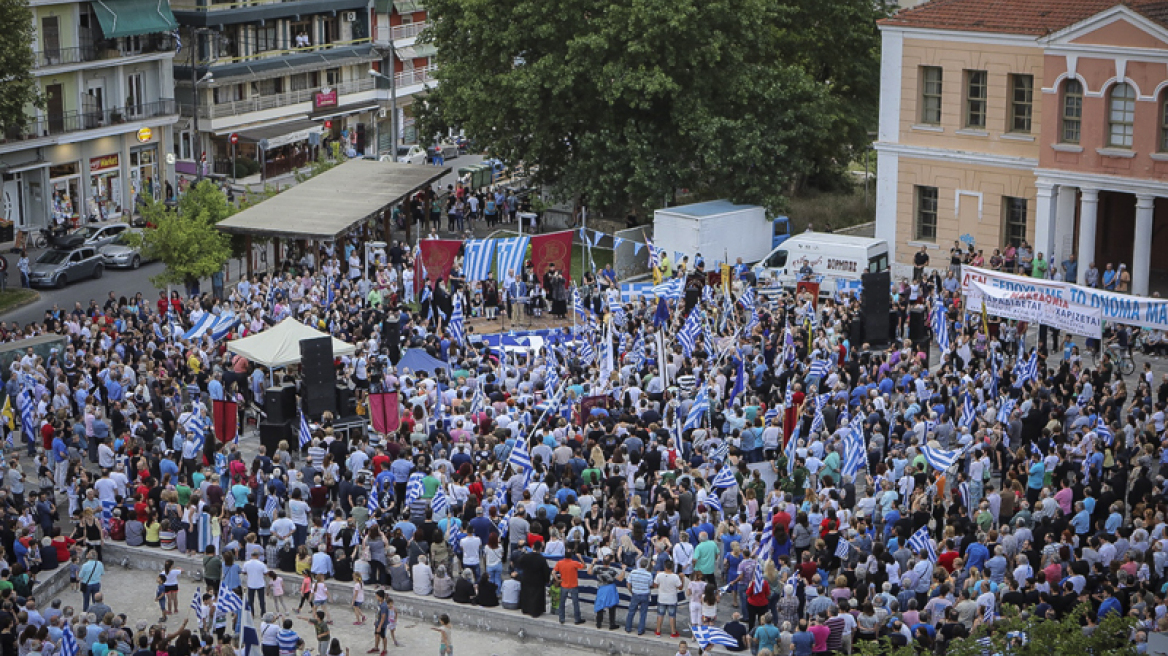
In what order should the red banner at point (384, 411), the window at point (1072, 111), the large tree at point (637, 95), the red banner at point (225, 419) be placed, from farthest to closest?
1. the large tree at point (637, 95)
2. the window at point (1072, 111)
3. the red banner at point (225, 419)
4. the red banner at point (384, 411)

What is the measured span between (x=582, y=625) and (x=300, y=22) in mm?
→ 57505

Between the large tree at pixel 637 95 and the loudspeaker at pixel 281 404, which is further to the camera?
the large tree at pixel 637 95

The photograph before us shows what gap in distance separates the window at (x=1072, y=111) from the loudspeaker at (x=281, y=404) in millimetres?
23795

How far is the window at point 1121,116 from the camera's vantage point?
150ft

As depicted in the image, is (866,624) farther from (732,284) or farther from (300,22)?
(300,22)

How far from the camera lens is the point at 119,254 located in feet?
185

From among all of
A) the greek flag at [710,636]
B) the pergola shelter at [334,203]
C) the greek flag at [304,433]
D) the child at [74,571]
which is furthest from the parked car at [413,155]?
the greek flag at [710,636]

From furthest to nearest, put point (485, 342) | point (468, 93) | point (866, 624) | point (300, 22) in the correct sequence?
point (300, 22) → point (468, 93) → point (485, 342) → point (866, 624)

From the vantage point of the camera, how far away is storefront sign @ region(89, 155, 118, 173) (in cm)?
6610

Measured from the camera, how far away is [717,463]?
31047 millimetres

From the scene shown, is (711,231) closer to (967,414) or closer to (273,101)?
(967,414)

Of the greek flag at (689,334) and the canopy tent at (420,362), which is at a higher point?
the greek flag at (689,334)

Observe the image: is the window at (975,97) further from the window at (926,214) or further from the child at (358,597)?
the child at (358,597)

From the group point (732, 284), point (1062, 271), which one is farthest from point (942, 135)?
point (732, 284)
